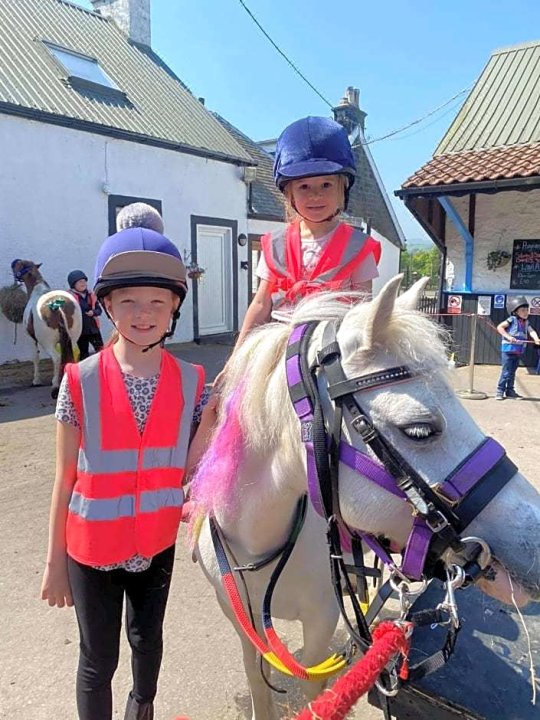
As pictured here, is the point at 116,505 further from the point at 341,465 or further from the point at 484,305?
the point at 484,305

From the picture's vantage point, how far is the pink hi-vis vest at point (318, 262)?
1.73 m

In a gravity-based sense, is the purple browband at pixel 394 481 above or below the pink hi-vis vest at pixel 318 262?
below

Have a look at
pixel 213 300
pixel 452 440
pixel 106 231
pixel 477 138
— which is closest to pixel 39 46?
pixel 106 231

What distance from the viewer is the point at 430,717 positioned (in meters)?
1.66

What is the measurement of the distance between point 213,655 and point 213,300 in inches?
402

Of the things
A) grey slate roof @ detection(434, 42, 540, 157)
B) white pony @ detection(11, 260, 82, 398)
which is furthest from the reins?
grey slate roof @ detection(434, 42, 540, 157)

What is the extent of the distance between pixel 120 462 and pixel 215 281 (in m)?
10.9

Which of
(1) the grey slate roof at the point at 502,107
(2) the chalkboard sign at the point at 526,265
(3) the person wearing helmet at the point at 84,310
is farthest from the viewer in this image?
(1) the grey slate roof at the point at 502,107

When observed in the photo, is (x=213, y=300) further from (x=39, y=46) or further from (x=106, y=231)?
(x=39, y=46)

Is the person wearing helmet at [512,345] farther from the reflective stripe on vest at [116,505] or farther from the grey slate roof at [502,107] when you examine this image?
the reflective stripe on vest at [116,505]

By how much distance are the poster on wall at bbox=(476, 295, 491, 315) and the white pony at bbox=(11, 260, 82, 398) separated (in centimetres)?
675

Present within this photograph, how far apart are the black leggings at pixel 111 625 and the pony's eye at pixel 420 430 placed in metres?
0.99

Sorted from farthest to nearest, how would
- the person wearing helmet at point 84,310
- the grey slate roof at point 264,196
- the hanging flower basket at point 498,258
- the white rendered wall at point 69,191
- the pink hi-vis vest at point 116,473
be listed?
1. the grey slate roof at point 264,196
2. the hanging flower basket at point 498,258
3. the white rendered wall at point 69,191
4. the person wearing helmet at point 84,310
5. the pink hi-vis vest at point 116,473

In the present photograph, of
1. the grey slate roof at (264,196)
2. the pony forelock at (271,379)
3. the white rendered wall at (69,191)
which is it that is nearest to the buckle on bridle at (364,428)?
the pony forelock at (271,379)
